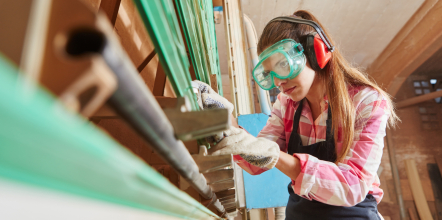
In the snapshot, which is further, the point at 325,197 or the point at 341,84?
the point at 341,84

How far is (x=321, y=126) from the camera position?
135 centimetres

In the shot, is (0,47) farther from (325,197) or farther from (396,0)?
(396,0)

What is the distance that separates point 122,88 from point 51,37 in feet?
0.21

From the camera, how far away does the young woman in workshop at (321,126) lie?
997mm

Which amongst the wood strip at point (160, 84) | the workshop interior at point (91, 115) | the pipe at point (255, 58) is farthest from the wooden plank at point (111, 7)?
the pipe at point (255, 58)

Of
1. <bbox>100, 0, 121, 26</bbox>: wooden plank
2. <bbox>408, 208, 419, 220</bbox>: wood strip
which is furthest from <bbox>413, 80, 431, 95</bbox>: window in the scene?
<bbox>100, 0, 121, 26</bbox>: wooden plank

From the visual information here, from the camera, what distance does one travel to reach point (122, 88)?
23cm

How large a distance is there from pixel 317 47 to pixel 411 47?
5241 millimetres

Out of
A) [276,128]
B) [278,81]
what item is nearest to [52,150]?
[278,81]

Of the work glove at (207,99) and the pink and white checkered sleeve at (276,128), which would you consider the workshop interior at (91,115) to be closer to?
the work glove at (207,99)

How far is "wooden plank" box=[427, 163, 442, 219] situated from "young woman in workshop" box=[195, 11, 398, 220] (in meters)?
5.80

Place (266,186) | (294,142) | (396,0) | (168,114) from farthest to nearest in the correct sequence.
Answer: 1. (396,0)
2. (266,186)
3. (294,142)
4. (168,114)

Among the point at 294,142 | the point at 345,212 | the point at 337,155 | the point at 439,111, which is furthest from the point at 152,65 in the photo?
the point at 439,111

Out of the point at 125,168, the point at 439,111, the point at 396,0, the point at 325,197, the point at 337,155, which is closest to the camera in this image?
the point at 125,168
